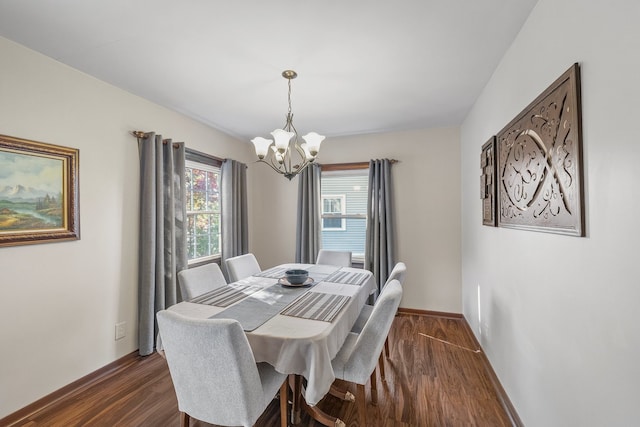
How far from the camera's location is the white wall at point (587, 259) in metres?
0.89

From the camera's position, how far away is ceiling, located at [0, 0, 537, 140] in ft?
5.03

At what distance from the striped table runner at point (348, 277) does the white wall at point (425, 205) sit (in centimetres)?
130

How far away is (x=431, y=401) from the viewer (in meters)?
2.00

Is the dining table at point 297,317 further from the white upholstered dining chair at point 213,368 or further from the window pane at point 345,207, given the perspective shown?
Answer: the window pane at point 345,207

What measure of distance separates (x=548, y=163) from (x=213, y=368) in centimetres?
183

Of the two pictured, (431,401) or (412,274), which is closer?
(431,401)

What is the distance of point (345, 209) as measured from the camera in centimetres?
415

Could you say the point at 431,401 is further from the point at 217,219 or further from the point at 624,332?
the point at 217,219

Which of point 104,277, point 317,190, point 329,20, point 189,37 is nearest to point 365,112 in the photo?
point 317,190

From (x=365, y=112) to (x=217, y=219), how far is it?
2.31m

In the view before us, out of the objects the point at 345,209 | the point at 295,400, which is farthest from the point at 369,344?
the point at 345,209

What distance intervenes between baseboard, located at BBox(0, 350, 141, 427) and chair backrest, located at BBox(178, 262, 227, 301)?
91 centimetres

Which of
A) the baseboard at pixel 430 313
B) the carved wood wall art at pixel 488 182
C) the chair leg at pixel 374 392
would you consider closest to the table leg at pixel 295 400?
the chair leg at pixel 374 392

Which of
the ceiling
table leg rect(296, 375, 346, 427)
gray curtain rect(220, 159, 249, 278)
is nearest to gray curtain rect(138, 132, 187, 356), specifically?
the ceiling
